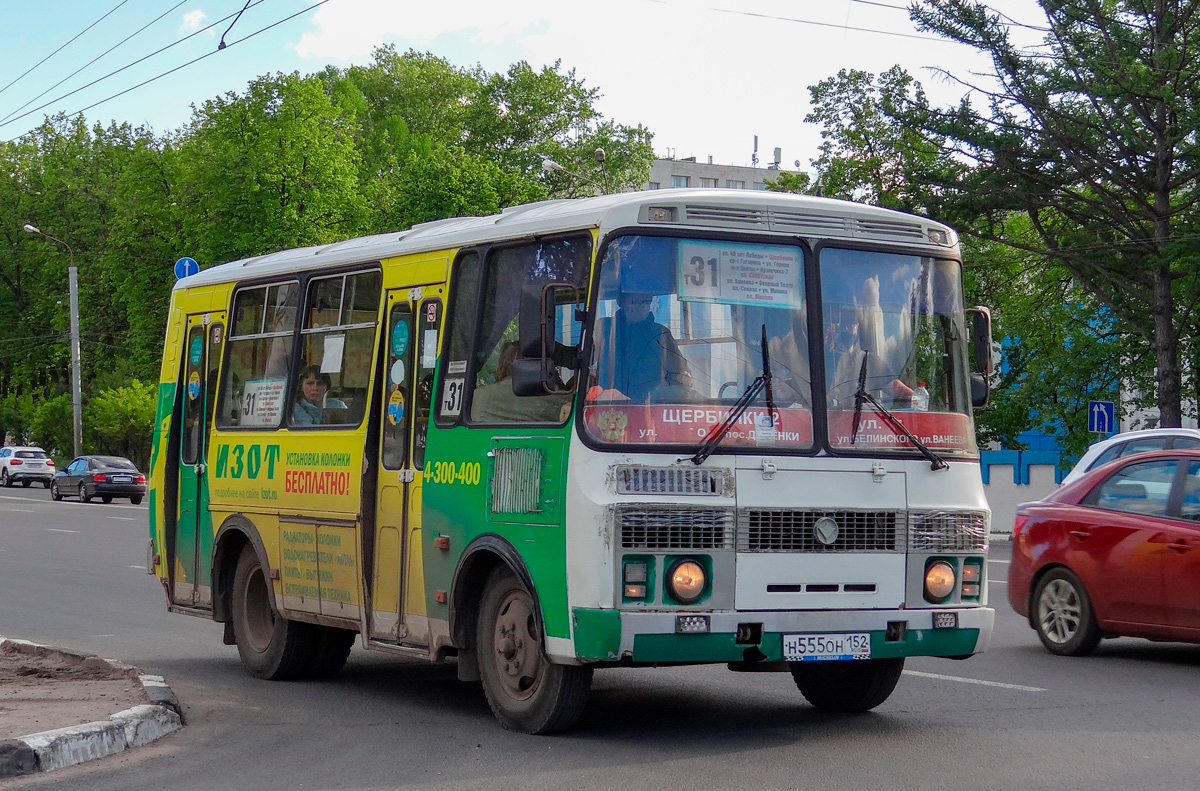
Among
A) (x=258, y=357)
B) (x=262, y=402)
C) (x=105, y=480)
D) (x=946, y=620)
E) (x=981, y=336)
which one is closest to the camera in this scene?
(x=946, y=620)

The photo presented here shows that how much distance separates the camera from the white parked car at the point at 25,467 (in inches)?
2506

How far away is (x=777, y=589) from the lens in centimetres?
795

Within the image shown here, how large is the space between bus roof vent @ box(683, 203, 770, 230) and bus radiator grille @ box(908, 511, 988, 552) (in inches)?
67.0

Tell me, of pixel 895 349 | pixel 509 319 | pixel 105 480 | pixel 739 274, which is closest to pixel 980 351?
pixel 895 349

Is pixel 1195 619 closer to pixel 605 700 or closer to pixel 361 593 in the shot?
pixel 605 700

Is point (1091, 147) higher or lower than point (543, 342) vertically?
higher

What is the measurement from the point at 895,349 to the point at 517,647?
2.51m

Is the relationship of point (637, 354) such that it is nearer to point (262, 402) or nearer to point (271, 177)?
point (262, 402)

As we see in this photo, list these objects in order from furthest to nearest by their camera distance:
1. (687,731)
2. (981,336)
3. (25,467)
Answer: (25,467), (981,336), (687,731)

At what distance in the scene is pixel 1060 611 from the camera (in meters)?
12.2

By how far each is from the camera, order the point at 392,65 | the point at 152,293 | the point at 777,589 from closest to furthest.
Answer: the point at 777,589
the point at 152,293
the point at 392,65

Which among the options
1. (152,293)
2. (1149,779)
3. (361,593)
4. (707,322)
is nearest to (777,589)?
(707,322)

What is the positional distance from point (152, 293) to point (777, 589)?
58184mm

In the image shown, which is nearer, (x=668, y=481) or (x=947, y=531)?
(x=668, y=481)
